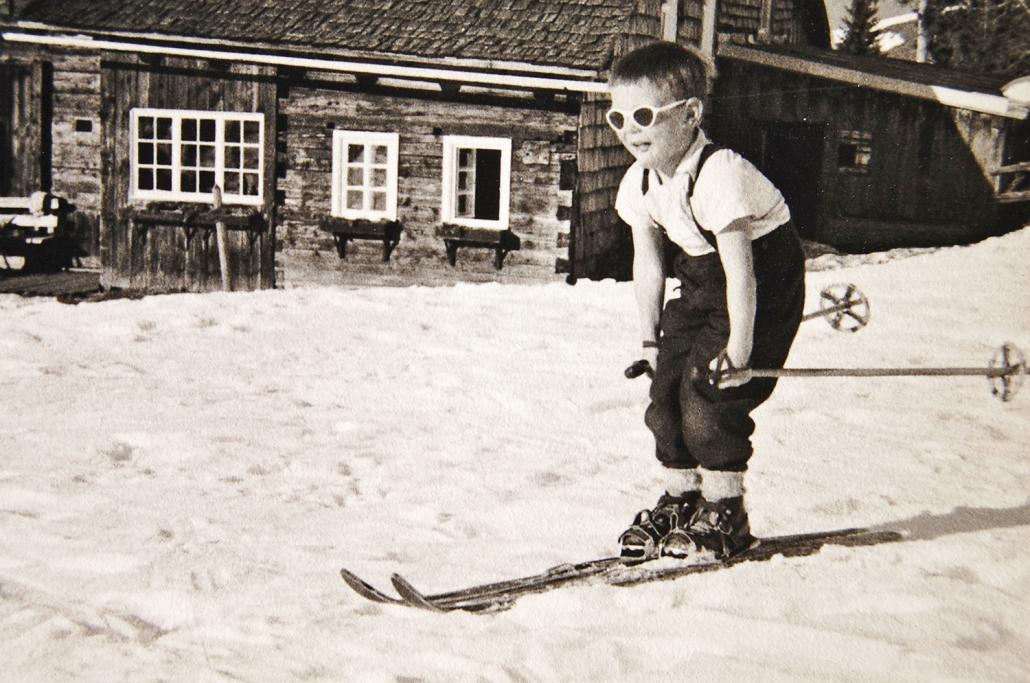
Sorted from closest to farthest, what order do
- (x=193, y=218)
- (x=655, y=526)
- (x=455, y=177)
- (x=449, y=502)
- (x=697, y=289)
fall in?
(x=697, y=289) < (x=655, y=526) < (x=449, y=502) < (x=455, y=177) < (x=193, y=218)

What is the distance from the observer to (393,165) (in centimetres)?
1316

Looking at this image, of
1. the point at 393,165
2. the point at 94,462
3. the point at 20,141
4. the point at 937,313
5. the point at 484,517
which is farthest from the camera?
the point at 20,141

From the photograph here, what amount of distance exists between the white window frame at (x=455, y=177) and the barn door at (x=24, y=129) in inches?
242

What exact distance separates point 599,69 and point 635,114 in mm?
9083

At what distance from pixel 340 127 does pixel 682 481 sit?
406 inches

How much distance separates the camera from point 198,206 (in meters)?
13.9

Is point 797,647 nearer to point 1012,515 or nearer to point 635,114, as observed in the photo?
point 635,114

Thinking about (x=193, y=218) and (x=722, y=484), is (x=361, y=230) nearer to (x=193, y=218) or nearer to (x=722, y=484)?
(x=193, y=218)

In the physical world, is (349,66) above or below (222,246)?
above

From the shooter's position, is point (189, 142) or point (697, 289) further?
point (189, 142)

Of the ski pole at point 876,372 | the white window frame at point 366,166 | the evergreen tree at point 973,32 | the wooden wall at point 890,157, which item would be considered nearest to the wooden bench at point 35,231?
the white window frame at point 366,166

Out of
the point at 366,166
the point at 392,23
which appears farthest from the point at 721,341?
the point at 392,23

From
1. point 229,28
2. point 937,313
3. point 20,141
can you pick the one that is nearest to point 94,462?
point 937,313

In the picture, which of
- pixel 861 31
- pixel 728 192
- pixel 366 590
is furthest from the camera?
pixel 861 31
